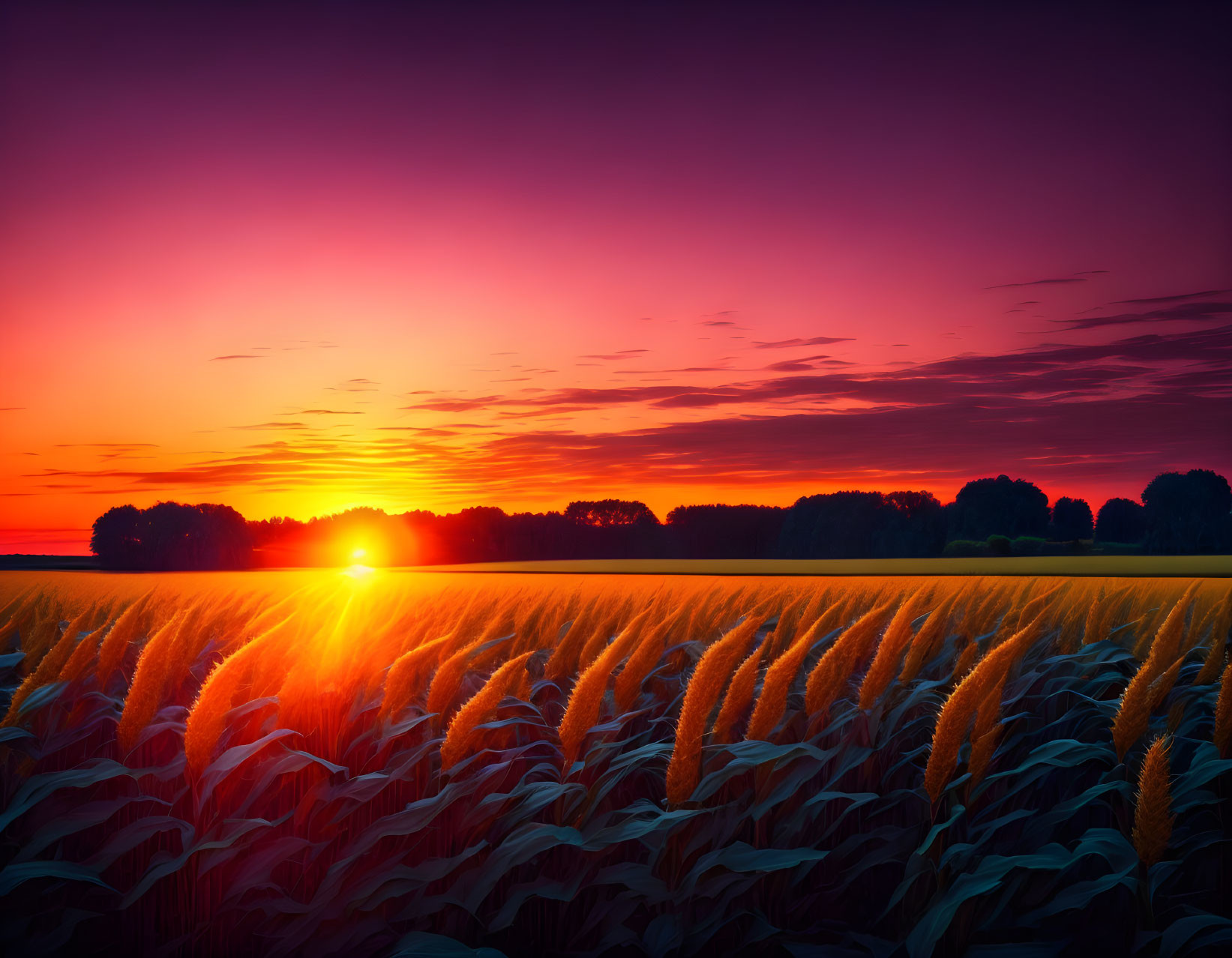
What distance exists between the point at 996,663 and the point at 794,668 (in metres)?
0.84

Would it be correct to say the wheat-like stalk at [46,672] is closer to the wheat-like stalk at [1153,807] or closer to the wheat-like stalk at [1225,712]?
the wheat-like stalk at [1153,807]

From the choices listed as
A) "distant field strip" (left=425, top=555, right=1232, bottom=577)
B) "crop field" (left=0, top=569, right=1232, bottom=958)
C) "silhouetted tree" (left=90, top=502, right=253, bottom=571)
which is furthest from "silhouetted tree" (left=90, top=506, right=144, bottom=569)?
"crop field" (left=0, top=569, right=1232, bottom=958)

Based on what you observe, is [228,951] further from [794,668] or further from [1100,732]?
[1100,732]

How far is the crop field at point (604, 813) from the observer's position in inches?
141

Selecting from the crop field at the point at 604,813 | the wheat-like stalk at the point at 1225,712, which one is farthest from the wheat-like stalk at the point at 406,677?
the wheat-like stalk at the point at 1225,712

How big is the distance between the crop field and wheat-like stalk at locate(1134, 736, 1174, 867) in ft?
0.03

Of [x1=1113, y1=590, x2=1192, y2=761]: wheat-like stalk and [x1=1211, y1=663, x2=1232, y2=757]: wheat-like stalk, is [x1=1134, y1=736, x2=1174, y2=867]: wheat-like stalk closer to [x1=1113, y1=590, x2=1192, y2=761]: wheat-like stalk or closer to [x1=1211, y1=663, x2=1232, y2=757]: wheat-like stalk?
[x1=1113, y1=590, x2=1192, y2=761]: wheat-like stalk

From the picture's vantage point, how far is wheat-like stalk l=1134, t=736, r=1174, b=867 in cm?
321

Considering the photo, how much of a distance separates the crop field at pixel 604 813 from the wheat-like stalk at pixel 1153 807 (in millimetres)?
10

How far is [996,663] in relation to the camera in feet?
11.6

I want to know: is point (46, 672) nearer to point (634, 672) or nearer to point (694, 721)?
point (634, 672)

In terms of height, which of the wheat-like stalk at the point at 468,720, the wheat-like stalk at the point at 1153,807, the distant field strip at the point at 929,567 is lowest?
the distant field strip at the point at 929,567

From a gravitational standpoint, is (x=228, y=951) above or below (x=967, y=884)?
below

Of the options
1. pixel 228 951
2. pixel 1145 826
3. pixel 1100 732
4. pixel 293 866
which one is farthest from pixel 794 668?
pixel 1100 732
